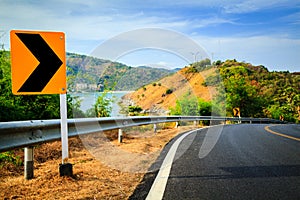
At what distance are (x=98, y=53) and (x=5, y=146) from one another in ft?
20.1

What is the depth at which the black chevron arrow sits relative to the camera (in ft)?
13.0

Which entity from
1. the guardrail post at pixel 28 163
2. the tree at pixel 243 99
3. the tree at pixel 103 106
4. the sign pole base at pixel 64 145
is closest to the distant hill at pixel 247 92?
the tree at pixel 243 99

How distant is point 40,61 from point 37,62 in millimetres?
44

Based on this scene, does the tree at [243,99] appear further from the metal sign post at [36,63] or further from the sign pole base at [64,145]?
the metal sign post at [36,63]

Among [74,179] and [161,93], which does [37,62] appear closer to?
[74,179]

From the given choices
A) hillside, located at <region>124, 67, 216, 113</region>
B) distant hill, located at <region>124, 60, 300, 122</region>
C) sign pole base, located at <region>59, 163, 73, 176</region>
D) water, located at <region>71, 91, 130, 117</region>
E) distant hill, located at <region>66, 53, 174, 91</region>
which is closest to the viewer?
sign pole base, located at <region>59, 163, 73, 176</region>

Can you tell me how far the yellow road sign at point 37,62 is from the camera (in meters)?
3.88

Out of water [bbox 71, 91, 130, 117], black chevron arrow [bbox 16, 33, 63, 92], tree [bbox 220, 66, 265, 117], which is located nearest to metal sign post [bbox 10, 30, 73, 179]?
black chevron arrow [bbox 16, 33, 63, 92]

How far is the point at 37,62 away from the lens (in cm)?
402

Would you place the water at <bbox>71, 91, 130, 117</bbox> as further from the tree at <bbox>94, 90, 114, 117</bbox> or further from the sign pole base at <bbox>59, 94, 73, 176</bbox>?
the sign pole base at <bbox>59, 94, 73, 176</bbox>

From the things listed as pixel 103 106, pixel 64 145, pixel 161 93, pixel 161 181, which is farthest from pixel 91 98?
pixel 161 93

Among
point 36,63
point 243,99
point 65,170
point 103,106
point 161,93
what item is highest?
point 243,99

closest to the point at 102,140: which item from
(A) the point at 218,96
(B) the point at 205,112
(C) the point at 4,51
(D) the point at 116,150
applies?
(D) the point at 116,150

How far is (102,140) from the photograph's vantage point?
877cm
